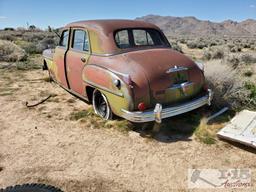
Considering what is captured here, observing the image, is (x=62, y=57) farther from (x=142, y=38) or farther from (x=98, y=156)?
(x=98, y=156)

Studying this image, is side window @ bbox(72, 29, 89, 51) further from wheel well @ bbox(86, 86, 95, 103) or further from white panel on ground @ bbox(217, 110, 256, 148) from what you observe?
white panel on ground @ bbox(217, 110, 256, 148)

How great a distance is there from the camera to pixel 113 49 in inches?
191

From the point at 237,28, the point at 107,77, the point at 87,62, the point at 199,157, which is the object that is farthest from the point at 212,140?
the point at 237,28

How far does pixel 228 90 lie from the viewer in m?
5.78

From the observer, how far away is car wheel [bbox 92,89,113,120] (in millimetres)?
4961

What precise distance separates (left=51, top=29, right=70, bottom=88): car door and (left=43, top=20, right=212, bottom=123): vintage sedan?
10cm

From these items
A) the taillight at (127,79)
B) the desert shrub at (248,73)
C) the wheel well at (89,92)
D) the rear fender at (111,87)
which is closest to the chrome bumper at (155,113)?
the rear fender at (111,87)

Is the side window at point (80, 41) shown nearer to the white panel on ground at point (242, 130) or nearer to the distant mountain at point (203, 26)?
the white panel on ground at point (242, 130)

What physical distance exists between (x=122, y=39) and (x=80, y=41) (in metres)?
0.93

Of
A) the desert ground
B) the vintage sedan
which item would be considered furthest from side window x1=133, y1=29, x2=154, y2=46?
the desert ground

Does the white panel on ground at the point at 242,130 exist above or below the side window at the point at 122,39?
below

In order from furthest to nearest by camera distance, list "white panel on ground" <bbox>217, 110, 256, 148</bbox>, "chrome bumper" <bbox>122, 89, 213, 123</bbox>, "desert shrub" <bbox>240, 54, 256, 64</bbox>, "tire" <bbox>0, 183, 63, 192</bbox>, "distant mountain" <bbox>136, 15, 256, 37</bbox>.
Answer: "distant mountain" <bbox>136, 15, 256, 37</bbox>, "desert shrub" <bbox>240, 54, 256, 64</bbox>, "chrome bumper" <bbox>122, 89, 213, 123</bbox>, "white panel on ground" <bbox>217, 110, 256, 148</bbox>, "tire" <bbox>0, 183, 63, 192</bbox>

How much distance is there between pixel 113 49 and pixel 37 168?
7.69 feet

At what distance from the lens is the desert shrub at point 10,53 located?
12.1 meters
